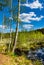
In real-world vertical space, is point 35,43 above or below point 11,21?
below

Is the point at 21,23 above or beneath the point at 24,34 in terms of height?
above

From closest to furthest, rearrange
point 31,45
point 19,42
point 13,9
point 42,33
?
point 13,9, point 19,42, point 31,45, point 42,33

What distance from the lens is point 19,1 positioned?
14.2 m

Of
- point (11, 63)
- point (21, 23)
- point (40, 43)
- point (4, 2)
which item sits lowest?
point (40, 43)

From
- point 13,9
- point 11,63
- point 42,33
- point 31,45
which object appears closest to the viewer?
point 11,63

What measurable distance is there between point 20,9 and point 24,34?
4415 mm

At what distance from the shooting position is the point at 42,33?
2600cm

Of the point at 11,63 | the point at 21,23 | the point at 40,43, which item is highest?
the point at 21,23

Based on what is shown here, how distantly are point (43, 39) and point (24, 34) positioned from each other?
7196 mm

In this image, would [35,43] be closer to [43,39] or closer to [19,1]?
[43,39]

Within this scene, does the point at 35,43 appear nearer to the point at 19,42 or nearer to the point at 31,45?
the point at 31,45

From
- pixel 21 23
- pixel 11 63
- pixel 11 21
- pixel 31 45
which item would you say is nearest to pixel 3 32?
pixel 31 45

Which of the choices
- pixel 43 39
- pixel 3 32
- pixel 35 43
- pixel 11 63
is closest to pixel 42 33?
pixel 43 39

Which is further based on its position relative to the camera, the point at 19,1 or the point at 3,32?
the point at 3,32
